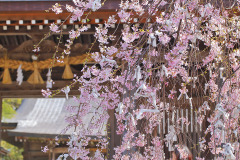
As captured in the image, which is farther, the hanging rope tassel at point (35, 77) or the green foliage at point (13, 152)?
the green foliage at point (13, 152)

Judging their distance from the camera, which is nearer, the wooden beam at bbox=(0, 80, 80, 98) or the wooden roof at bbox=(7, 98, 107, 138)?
the wooden beam at bbox=(0, 80, 80, 98)

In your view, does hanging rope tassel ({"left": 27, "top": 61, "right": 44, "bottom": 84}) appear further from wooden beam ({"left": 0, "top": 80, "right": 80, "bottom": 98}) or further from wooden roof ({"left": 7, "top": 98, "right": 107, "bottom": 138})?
wooden roof ({"left": 7, "top": 98, "right": 107, "bottom": 138})

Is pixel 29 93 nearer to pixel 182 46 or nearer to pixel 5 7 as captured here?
pixel 5 7

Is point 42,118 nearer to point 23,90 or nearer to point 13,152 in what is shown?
point 13,152

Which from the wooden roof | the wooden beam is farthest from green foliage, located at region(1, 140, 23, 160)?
the wooden beam

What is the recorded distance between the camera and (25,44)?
552 cm

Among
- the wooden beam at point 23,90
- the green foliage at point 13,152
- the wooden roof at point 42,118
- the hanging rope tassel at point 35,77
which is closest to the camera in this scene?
the hanging rope tassel at point 35,77

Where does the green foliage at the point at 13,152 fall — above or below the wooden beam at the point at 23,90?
below

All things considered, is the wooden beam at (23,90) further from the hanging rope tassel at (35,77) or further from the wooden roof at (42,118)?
the wooden roof at (42,118)

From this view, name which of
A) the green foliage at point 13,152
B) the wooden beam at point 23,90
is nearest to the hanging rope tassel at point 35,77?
the wooden beam at point 23,90

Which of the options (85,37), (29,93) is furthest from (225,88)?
(29,93)

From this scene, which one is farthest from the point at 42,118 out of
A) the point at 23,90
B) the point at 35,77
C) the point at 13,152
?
the point at 35,77

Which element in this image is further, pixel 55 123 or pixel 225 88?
pixel 55 123

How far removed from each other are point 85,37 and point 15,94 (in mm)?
1859
